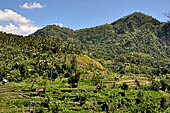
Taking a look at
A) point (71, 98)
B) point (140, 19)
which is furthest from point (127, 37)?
point (71, 98)

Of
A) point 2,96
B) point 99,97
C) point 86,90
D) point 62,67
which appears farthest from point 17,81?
point 99,97

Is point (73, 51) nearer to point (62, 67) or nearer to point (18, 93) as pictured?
point (62, 67)

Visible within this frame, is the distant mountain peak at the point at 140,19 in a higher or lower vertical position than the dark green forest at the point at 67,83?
higher

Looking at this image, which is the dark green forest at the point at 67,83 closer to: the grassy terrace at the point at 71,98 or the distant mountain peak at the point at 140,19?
the grassy terrace at the point at 71,98

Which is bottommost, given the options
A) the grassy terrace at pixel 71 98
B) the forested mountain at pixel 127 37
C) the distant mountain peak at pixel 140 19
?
the grassy terrace at pixel 71 98

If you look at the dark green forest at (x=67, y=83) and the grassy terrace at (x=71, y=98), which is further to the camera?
the dark green forest at (x=67, y=83)

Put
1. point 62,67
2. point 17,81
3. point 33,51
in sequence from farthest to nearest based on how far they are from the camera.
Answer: point 33,51
point 62,67
point 17,81

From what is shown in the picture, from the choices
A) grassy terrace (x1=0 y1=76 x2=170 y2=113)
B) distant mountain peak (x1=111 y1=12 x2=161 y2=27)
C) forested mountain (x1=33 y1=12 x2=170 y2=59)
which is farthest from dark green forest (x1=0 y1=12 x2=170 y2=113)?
distant mountain peak (x1=111 y1=12 x2=161 y2=27)

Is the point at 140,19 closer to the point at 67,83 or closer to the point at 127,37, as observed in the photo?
the point at 127,37

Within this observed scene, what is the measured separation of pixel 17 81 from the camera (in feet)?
154

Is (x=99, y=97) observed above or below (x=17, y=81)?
below

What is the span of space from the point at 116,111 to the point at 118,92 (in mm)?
8015

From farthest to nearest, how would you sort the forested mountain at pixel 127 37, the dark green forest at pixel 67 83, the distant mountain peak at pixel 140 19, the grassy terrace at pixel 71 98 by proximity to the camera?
the distant mountain peak at pixel 140 19 < the forested mountain at pixel 127 37 < the dark green forest at pixel 67 83 < the grassy terrace at pixel 71 98

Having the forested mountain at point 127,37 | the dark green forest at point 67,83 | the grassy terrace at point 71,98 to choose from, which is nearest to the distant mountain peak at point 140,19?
the forested mountain at point 127,37
